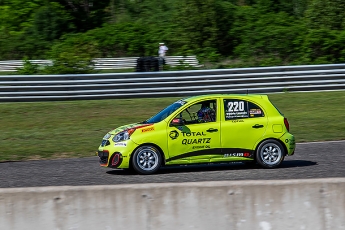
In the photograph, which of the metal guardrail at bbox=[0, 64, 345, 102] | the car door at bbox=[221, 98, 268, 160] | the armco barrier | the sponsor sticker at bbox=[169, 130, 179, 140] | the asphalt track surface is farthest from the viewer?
the metal guardrail at bbox=[0, 64, 345, 102]

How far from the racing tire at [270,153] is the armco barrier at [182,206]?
17.0 ft

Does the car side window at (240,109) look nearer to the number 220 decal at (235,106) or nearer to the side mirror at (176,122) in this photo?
the number 220 decal at (235,106)

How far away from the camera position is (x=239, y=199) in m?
6.37

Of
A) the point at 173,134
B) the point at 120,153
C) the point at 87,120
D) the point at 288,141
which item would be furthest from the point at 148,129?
the point at 87,120

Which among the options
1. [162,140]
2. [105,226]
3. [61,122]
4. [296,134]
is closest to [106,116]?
[61,122]

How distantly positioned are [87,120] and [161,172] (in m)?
7.23

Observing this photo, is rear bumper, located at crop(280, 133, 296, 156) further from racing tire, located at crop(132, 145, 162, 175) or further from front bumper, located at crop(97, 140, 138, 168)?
front bumper, located at crop(97, 140, 138, 168)

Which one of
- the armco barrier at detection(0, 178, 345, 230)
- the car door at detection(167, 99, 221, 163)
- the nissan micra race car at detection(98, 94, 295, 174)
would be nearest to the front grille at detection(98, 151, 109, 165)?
the nissan micra race car at detection(98, 94, 295, 174)

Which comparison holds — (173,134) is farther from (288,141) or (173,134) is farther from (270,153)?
(288,141)

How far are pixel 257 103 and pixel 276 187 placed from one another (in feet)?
17.7

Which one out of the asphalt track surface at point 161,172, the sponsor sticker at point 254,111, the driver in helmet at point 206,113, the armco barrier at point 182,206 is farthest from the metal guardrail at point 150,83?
the armco barrier at point 182,206

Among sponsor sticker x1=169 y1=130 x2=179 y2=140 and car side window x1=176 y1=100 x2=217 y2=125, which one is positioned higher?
car side window x1=176 y1=100 x2=217 y2=125

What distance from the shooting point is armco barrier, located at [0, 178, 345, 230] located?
6.30 metres

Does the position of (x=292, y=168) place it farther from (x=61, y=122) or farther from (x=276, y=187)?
(x=61, y=122)
